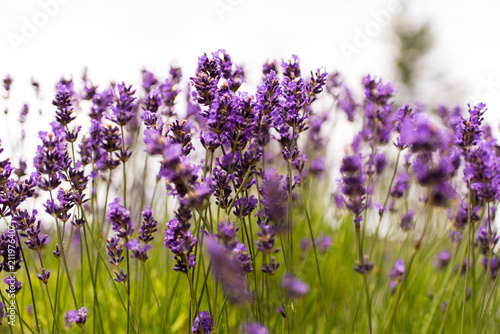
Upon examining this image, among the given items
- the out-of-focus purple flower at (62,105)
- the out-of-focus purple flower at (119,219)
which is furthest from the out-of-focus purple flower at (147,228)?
the out-of-focus purple flower at (62,105)

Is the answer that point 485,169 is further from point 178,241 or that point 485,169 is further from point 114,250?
point 114,250

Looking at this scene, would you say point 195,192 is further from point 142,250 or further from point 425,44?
point 425,44

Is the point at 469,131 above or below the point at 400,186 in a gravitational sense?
below

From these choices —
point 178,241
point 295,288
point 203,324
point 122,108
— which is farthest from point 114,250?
point 295,288

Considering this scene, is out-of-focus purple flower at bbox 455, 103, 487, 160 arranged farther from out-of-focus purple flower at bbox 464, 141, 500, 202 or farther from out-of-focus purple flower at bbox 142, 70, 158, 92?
out-of-focus purple flower at bbox 142, 70, 158, 92

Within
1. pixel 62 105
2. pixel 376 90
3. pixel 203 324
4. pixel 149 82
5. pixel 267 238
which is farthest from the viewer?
pixel 149 82

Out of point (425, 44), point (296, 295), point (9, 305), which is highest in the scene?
point (425, 44)

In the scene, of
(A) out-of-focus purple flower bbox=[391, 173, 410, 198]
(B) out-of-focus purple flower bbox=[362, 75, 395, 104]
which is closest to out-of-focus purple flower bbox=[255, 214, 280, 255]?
(B) out-of-focus purple flower bbox=[362, 75, 395, 104]

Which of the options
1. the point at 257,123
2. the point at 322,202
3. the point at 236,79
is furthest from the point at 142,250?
the point at 322,202
